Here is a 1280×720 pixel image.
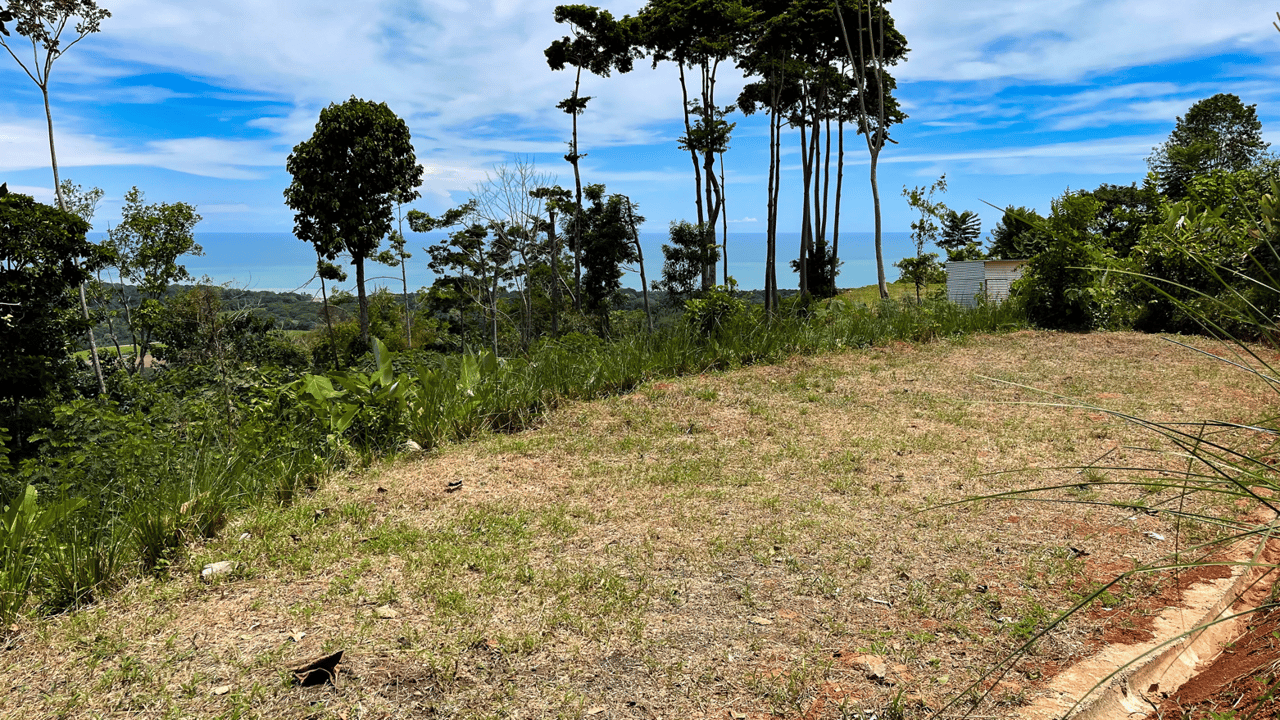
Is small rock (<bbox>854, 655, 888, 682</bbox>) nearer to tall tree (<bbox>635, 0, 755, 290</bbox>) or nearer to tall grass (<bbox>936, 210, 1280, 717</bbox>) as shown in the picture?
tall grass (<bbox>936, 210, 1280, 717</bbox>)

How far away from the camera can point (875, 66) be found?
73.1 feet

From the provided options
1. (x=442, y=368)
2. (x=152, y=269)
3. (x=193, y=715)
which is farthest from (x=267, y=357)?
(x=193, y=715)

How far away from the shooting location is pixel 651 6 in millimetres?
28047

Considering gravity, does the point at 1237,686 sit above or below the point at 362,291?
below

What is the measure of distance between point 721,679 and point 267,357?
21.6m

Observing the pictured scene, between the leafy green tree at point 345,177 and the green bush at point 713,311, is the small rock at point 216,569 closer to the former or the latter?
the green bush at point 713,311

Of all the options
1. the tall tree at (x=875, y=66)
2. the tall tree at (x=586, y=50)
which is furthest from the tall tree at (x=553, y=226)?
the tall tree at (x=875, y=66)

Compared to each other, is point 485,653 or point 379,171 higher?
point 379,171

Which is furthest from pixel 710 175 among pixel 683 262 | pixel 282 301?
pixel 282 301

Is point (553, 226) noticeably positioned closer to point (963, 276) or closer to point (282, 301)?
point (963, 276)

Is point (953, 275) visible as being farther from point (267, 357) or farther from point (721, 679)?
point (267, 357)

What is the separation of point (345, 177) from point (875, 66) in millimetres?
18488

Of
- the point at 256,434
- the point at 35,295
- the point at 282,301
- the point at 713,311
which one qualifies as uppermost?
the point at 282,301

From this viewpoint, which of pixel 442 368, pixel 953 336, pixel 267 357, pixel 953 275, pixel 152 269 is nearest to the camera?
pixel 442 368
